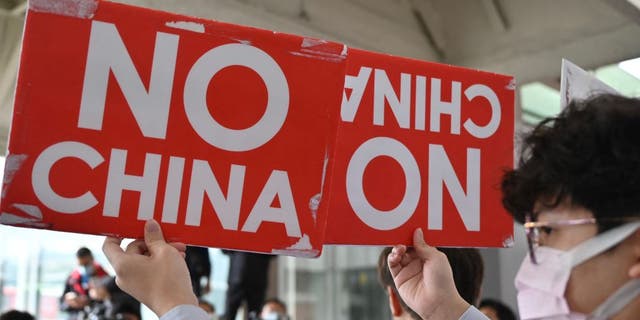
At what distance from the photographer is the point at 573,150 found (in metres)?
0.90

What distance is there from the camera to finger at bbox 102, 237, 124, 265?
3.18 ft

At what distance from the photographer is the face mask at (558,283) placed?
851 mm

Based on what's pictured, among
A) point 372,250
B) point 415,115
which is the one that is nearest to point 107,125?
point 415,115

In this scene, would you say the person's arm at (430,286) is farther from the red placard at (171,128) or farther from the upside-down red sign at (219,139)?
the red placard at (171,128)

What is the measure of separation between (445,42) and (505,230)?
316cm

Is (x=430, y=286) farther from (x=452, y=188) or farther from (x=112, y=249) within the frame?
(x=112, y=249)

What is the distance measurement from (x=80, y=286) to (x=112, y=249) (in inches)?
127

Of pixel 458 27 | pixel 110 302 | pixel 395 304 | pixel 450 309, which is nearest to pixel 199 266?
pixel 110 302

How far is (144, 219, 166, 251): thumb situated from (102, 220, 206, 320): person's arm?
18 millimetres

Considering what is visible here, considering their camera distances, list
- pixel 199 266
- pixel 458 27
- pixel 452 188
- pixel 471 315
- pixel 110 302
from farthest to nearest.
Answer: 1. pixel 458 27
2. pixel 199 266
3. pixel 110 302
4. pixel 452 188
5. pixel 471 315

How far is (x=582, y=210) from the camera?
0.89 meters

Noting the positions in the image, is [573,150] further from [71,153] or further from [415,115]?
[71,153]

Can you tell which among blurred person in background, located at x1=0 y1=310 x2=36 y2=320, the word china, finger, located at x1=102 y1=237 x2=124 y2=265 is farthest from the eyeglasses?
blurred person in background, located at x1=0 y1=310 x2=36 y2=320

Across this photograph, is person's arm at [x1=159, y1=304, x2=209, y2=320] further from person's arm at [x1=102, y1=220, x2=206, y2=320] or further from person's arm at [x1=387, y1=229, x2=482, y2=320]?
person's arm at [x1=387, y1=229, x2=482, y2=320]
